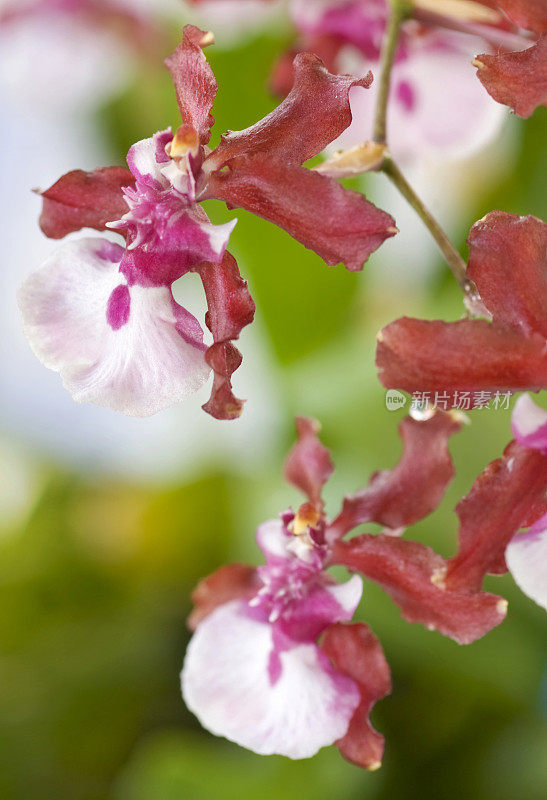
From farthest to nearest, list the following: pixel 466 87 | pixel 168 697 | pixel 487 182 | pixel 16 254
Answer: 1. pixel 16 254
2. pixel 487 182
3. pixel 168 697
4. pixel 466 87

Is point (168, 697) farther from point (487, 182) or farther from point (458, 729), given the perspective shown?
point (487, 182)

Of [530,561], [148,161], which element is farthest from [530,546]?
[148,161]

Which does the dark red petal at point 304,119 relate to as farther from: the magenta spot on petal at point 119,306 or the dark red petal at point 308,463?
the dark red petal at point 308,463

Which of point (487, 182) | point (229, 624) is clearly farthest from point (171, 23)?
point (229, 624)

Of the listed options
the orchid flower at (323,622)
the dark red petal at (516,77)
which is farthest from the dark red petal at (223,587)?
the dark red petal at (516,77)

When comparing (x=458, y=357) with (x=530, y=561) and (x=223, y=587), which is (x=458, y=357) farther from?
(x=223, y=587)

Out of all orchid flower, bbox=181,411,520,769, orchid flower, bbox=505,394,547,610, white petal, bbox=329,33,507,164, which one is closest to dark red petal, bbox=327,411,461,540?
orchid flower, bbox=181,411,520,769

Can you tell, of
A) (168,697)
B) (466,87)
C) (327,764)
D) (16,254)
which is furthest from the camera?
(16,254)

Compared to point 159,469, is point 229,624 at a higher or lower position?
higher
